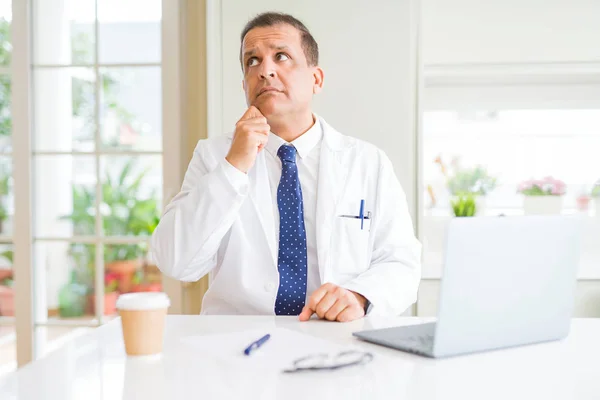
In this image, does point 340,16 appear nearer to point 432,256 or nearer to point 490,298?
point 432,256

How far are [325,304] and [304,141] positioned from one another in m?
0.81

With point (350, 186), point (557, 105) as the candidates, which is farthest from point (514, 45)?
point (350, 186)

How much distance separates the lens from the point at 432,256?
3129 millimetres

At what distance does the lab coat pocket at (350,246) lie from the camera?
6.20 feet

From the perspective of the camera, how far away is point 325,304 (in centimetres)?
135

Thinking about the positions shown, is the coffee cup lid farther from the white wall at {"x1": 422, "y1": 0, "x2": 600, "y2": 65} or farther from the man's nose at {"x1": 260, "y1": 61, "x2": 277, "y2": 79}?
the white wall at {"x1": 422, "y1": 0, "x2": 600, "y2": 65}

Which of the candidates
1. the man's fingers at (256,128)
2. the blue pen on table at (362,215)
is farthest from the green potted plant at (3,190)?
the blue pen on table at (362,215)

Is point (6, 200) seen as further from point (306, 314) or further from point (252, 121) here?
point (306, 314)

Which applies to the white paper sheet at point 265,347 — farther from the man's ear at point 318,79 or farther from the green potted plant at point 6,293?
the green potted plant at point 6,293

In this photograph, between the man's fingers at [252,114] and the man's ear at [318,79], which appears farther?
the man's ear at [318,79]

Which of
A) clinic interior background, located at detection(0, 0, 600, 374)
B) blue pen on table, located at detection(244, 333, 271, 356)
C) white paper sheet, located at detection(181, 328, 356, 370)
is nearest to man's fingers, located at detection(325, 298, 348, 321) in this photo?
white paper sheet, located at detection(181, 328, 356, 370)

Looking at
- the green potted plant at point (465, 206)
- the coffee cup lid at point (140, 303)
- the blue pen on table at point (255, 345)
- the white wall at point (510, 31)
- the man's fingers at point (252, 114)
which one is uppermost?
the white wall at point (510, 31)

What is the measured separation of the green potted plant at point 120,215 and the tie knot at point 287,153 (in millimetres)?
1184

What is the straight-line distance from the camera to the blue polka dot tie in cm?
177
